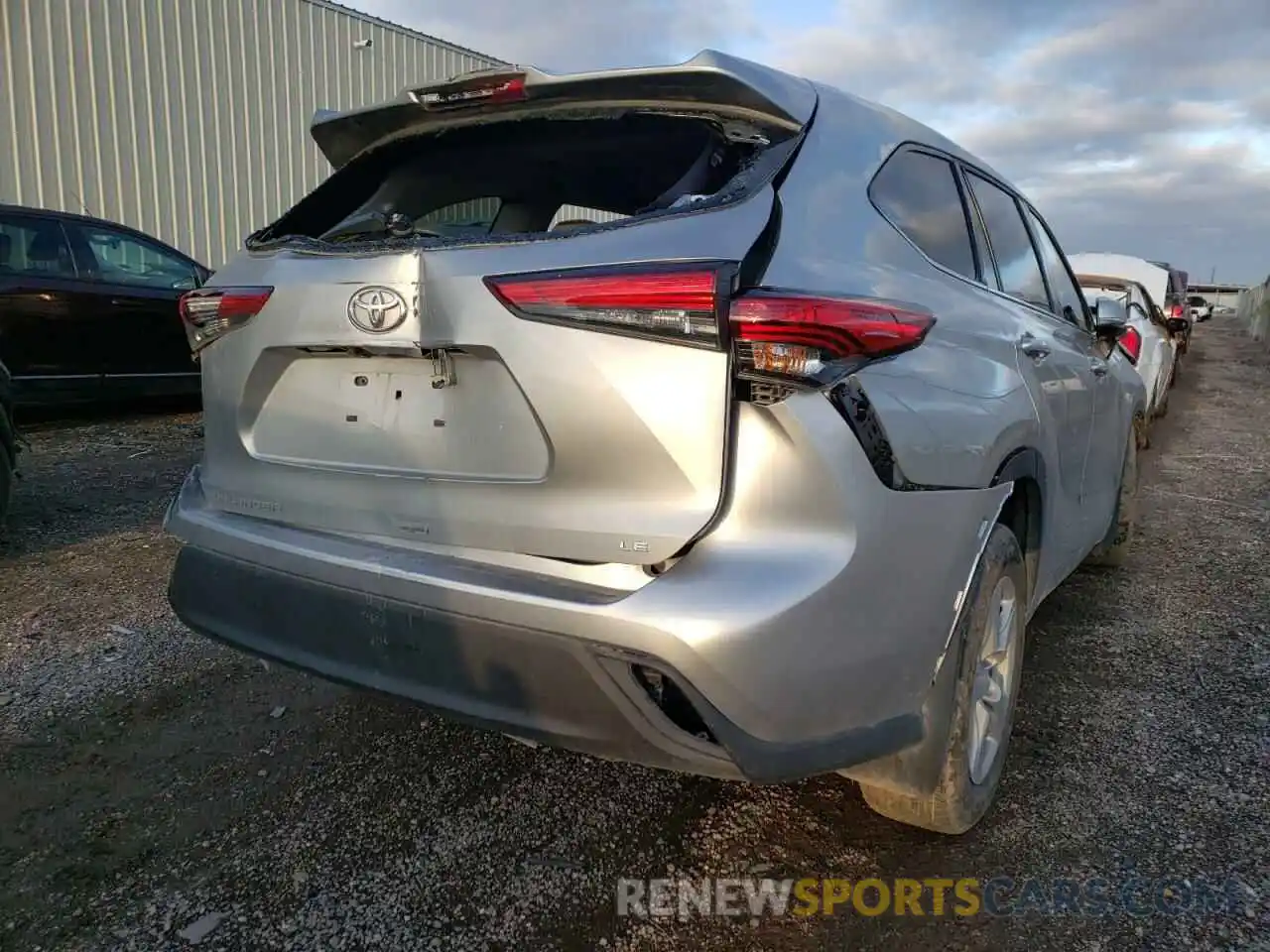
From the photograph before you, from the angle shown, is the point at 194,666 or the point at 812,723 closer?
the point at 812,723

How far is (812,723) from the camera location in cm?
186

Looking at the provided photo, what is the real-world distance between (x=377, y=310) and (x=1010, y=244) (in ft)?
7.14

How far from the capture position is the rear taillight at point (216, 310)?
233cm

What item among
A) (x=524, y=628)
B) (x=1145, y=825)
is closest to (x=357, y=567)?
(x=524, y=628)

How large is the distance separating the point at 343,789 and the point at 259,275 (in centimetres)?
141

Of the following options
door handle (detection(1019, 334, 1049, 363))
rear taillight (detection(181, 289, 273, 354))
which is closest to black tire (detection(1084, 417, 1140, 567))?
door handle (detection(1019, 334, 1049, 363))

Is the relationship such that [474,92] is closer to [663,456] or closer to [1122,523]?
[663,456]

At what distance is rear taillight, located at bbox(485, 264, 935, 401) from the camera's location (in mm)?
1773

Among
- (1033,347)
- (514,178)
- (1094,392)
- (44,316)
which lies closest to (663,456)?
(1033,347)

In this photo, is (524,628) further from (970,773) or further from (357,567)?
(970,773)

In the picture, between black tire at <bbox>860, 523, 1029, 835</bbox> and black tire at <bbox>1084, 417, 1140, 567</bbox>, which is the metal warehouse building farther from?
black tire at <bbox>860, 523, 1029, 835</bbox>

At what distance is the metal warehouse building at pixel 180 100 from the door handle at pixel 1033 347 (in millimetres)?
11001

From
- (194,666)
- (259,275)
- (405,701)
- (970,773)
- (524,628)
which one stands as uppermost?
(259,275)

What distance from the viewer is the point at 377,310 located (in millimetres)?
2061
